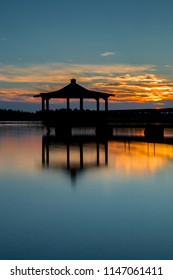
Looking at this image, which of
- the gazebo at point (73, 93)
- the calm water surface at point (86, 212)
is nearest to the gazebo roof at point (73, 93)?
the gazebo at point (73, 93)

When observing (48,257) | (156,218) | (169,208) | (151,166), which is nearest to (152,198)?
(169,208)

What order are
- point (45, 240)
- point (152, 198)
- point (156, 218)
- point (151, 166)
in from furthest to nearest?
point (151, 166)
point (152, 198)
point (156, 218)
point (45, 240)

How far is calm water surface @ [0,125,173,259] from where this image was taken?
4961mm

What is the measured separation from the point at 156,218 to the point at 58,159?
8.62 metres

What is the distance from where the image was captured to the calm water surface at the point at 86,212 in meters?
4.96

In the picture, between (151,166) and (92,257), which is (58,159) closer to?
(151,166)

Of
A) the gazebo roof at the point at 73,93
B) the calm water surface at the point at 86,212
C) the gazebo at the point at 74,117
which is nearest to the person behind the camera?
the calm water surface at the point at 86,212

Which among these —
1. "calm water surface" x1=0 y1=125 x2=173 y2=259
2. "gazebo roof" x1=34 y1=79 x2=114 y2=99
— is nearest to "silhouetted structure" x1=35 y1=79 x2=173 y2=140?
"gazebo roof" x1=34 y1=79 x2=114 y2=99

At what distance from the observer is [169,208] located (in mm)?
7148

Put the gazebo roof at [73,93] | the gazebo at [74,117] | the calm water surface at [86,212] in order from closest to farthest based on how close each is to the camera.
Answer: the calm water surface at [86,212]
the gazebo roof at [73,93]
the gazebo at [74,117]

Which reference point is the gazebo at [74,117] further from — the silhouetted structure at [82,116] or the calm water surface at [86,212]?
the calm water surface at [86,212]

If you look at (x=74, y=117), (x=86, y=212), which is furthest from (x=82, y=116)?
(x=86, y=212)

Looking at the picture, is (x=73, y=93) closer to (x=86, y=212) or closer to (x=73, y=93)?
(x=73, y=93)

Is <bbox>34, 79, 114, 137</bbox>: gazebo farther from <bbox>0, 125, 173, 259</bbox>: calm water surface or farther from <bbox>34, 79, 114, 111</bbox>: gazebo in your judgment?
<bbox>0, 125, 173, 259</bbox>: calm water surface
